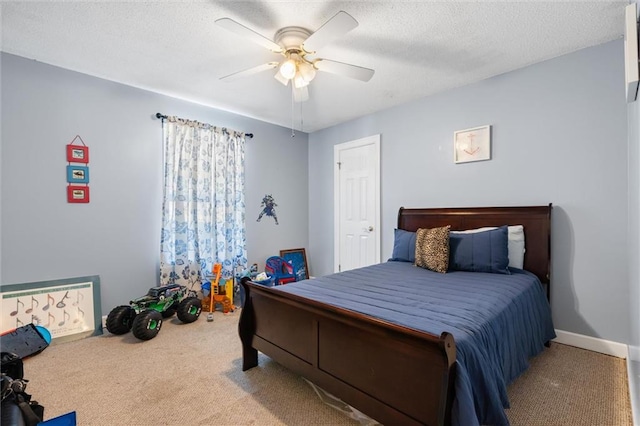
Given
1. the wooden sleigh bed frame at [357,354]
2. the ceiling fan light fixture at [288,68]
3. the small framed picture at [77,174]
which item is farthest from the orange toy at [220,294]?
the ceiling fan light fixture at [288,68]

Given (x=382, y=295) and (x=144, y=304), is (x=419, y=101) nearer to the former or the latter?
(x=382, y=295)

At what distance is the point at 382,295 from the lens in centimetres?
199

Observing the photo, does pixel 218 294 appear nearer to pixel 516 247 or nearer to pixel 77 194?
pixel 77 194

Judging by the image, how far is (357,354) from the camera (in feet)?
5.11

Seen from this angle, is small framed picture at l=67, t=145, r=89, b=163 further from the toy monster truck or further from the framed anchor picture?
the framed anchor picture

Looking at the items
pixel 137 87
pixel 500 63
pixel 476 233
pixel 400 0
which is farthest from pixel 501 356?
pixel 137 87

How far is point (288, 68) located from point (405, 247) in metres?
2.11

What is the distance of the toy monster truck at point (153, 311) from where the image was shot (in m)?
2.73

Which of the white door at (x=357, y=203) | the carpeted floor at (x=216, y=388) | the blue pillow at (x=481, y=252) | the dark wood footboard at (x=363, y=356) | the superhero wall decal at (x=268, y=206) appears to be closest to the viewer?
the dark wood footboard at (x=363, y=356)

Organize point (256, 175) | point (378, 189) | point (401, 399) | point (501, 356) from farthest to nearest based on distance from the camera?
point (256, 175)
point (378, 189)
point (501, 356)
point (401, 399)

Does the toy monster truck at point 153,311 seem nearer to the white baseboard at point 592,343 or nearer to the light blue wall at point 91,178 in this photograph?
the light blue wall at point 91,178

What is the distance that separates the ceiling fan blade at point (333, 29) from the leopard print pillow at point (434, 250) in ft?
6.24

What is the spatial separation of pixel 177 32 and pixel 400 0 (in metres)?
1.62

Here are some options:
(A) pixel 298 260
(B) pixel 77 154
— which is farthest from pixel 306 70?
(A) pixel 298 260
